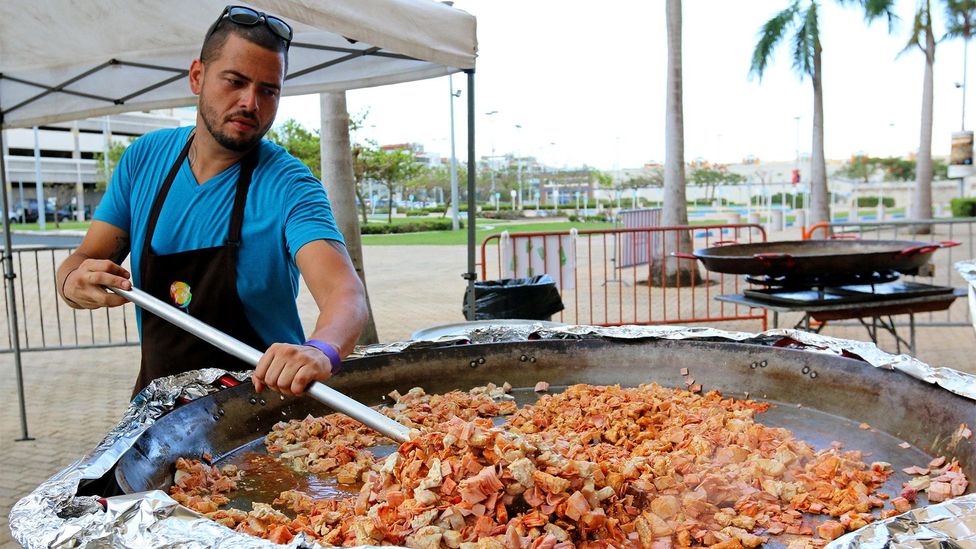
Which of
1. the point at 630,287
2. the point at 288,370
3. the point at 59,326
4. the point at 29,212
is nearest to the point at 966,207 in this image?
the point at 630,287

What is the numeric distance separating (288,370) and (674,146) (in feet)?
34.7

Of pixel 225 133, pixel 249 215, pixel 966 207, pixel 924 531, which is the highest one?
pixel 225 133

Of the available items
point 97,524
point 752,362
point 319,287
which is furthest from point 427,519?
point 752,362

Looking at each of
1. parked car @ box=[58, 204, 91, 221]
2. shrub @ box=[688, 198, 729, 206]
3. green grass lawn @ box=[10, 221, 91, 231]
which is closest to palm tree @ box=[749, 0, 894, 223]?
green grass lawn @ box=[10, 221, 91, 231]

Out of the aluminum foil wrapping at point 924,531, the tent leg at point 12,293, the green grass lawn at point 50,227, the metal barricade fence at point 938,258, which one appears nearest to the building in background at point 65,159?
the green grass lawn at point 50,227

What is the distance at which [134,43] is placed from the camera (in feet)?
11.6

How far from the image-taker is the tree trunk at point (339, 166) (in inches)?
251

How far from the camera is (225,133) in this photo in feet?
6.23

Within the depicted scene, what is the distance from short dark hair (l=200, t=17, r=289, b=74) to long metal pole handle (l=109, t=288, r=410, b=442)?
2.04ft

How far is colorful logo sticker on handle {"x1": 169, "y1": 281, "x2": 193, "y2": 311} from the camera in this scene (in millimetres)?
2010

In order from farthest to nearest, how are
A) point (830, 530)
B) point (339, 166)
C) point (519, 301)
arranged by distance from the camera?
point (339, 166)
point (519, 301)
point (830, 530)

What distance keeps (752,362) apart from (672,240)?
30.5 feet

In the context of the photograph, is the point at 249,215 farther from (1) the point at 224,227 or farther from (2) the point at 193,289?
(2) the point at 193,289

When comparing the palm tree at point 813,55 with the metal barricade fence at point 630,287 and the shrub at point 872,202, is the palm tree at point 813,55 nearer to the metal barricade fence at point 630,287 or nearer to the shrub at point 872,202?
the metal barricade fence at point 630,287
